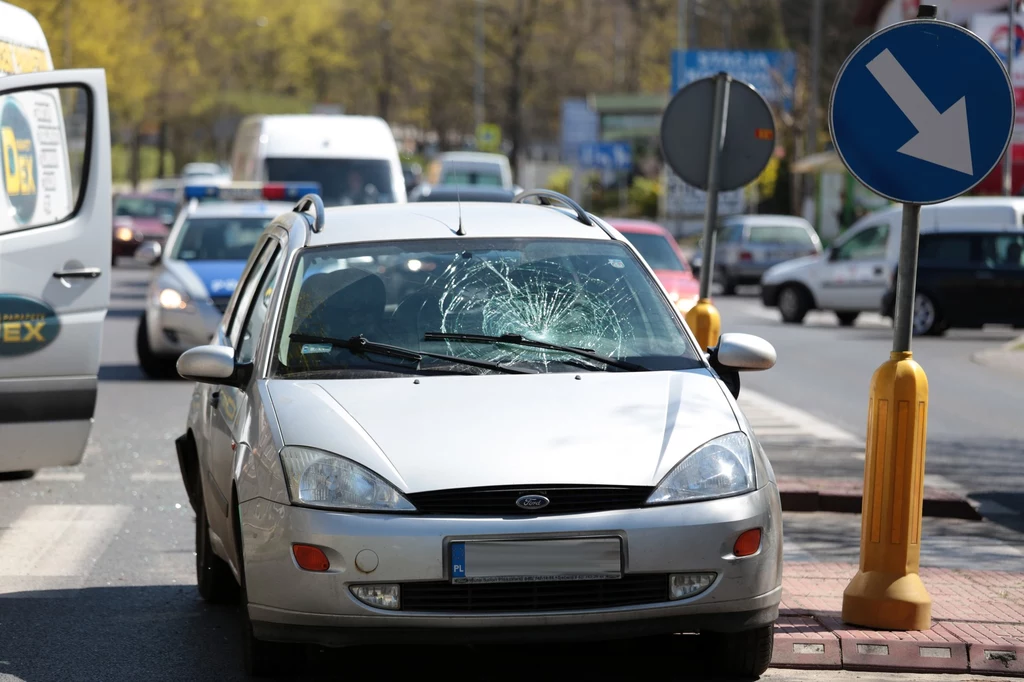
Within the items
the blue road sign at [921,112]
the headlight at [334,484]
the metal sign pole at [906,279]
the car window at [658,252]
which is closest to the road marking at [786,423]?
the car window at [658,252]

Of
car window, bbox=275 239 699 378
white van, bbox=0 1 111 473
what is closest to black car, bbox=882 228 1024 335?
white van, bbox=0 1 111 473

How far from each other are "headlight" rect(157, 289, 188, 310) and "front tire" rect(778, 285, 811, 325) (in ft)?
42.9

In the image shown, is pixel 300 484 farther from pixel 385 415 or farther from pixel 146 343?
pixel 146 343

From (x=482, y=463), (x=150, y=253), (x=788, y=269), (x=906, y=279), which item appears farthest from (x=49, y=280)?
(x=788, y=269)

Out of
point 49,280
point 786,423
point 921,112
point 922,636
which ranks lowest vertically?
point 786,423

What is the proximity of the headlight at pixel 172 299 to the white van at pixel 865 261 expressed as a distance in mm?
12448

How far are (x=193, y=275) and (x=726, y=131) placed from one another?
26.0 ft

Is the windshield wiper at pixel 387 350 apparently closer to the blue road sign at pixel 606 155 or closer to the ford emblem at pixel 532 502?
the ford emblem at pixel 532 502

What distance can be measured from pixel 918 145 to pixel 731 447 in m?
1.60

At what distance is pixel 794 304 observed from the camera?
90.1 ft

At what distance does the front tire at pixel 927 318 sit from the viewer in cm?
2452

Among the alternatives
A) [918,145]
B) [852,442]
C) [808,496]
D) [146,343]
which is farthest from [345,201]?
[918,145]

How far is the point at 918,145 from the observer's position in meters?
6.27

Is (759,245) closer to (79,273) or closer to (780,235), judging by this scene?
(780,235)
